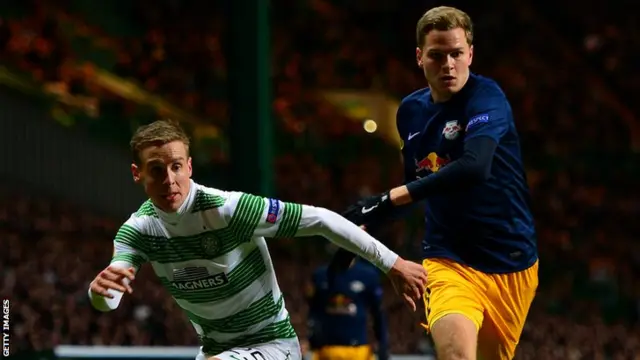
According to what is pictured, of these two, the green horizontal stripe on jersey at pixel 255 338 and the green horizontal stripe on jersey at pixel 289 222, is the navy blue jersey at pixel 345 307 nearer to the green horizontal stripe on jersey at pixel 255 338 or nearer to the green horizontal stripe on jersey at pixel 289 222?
the green horizontal stripe on jersey at pixel 255 338

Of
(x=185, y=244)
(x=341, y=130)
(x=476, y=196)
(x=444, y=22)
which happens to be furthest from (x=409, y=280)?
(x=341, y=130)

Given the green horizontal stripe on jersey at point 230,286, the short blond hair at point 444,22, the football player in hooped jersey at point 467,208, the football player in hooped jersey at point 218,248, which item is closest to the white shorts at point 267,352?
the football player in hooped jersey at point 218,248

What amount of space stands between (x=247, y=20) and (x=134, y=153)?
2593 millimetres

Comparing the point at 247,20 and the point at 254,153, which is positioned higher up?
the point at 247,20

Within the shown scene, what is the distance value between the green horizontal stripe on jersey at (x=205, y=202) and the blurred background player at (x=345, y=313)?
389 cm

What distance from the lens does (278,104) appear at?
572 inches

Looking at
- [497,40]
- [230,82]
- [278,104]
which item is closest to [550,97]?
[497,40]

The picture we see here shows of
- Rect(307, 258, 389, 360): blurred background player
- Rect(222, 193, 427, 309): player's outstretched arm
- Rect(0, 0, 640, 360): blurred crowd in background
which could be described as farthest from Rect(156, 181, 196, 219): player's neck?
Rect(307, 258, 389, 360): blurred background player

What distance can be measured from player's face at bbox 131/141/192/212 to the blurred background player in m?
3.95

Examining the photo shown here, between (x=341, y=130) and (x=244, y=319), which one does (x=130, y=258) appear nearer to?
(x=244, y=319)

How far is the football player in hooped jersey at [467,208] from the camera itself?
4445 mm

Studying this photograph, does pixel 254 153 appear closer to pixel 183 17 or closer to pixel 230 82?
pixel 230 82

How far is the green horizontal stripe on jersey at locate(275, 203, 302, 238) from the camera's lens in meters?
4.19

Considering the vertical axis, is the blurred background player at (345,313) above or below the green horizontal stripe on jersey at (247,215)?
below
